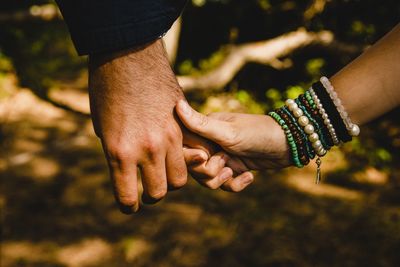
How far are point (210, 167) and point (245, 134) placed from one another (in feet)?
0.78

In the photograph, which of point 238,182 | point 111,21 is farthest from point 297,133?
point 111,21

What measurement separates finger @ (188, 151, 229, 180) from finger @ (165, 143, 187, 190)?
0.16 m

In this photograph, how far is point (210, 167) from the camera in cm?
186

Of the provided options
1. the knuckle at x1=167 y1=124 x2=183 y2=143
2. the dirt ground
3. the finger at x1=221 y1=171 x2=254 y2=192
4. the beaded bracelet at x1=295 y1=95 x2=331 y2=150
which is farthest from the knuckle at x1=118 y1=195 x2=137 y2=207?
the dirt ground

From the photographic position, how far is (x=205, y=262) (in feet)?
8.91

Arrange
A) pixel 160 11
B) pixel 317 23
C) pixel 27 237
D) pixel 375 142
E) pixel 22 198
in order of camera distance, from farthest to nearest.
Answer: pixel 317 23 < pixel 375 142 < pixel 22 198 < pixel 27 237 < pixel 160 11

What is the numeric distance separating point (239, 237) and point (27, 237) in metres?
1.63

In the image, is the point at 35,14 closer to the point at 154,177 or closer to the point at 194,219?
the point at 194,219

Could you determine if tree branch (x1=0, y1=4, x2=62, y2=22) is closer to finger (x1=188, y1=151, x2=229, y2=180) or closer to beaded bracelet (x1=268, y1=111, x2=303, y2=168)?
finger (x1=188, y1=151, x2=229, y2=180)

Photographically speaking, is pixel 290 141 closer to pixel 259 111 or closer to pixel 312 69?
pixel 259 111

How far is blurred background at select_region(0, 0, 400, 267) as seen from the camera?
281 centimetres

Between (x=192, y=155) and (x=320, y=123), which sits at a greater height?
(x=320, y=123)

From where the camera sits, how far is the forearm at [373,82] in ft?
5.28

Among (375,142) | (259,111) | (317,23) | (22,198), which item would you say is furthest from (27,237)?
(317,23)
